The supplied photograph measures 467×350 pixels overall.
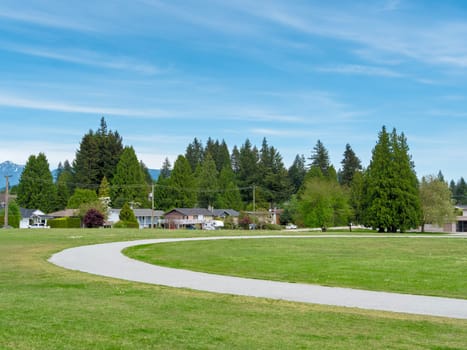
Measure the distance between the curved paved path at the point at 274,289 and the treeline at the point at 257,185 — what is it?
4754cm

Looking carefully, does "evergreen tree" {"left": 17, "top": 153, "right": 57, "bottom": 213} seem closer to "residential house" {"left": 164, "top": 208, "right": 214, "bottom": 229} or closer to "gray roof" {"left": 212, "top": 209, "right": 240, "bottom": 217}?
"residential house" {"left": 164, "top": 208, "right": 214, "bottom": 229}

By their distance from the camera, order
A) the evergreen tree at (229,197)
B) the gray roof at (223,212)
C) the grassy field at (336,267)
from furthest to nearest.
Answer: the evergreen tree at (229,197), the gray roof at (223,212), the grassy field at (336,267)

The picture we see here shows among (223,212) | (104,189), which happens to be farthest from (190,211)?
(104,189)

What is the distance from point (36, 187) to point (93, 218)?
31149 millimetres

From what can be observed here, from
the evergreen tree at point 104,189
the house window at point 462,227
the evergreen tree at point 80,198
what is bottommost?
the house window at point 462,227

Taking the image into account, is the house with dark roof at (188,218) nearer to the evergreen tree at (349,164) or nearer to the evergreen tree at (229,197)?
the evergreen tree at (229,197)

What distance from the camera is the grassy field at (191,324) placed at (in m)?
6.97

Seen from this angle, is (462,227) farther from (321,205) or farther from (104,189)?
(104,189)

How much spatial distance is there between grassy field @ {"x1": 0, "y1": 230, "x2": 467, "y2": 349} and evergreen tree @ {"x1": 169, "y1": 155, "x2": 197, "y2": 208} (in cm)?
8803

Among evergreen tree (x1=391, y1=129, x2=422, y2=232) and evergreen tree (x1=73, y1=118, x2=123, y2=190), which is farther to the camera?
evergreen tree (x1=73, y1=118, x2=123, y2=190)

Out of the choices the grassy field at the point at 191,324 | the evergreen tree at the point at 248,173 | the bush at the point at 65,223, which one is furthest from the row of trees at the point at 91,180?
the grassy field at the point at 191,324

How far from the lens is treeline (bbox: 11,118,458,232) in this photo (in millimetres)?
61406

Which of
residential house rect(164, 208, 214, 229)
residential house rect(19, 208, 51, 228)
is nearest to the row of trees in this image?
residential house rect(19, 208, 51, 228)

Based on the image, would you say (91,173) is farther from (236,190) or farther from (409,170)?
(409,170)
